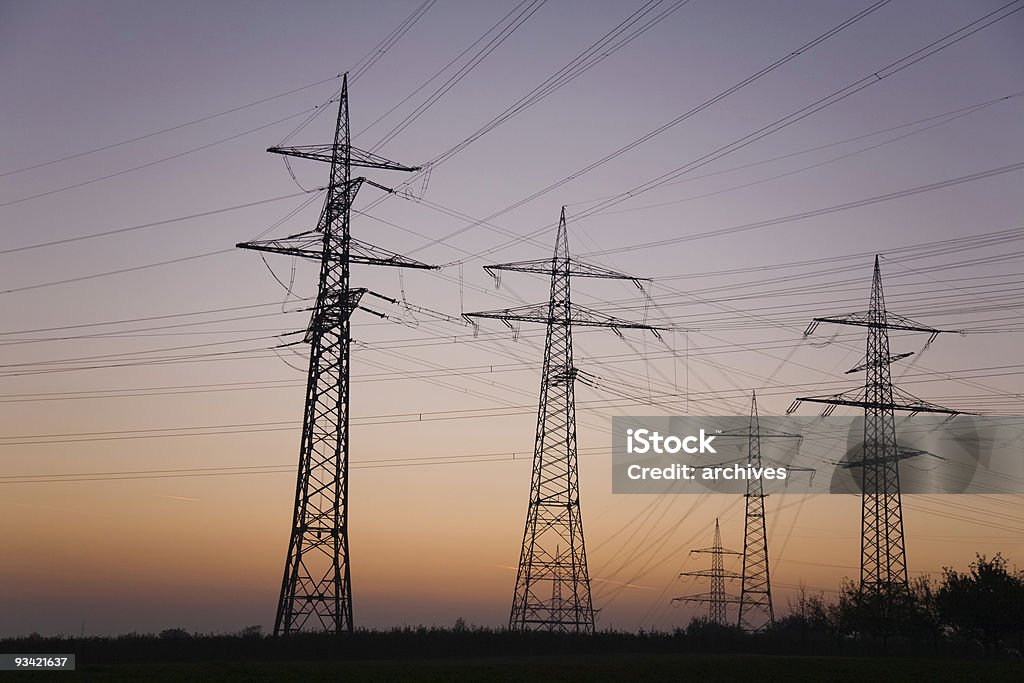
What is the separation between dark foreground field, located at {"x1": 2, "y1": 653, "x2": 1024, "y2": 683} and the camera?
138 ft

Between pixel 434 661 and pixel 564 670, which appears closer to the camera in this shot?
pixel 564 670

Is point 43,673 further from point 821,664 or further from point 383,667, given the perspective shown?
point 821,664

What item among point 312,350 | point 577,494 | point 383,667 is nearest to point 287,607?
point 383,667

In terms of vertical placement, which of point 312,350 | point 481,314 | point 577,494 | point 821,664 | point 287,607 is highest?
point 481,314

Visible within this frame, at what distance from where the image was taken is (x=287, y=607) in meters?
44.0

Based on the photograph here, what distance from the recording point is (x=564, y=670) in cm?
4919

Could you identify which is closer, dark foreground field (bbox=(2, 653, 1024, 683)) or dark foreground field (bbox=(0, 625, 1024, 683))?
dark foreground field (bbox=(2, 653, 1024, 683))

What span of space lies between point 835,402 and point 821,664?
15.7m

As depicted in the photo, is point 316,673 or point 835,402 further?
point 835,402

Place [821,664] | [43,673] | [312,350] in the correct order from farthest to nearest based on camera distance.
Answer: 1. [821,664]
2. [312,350]
3. [43,673]

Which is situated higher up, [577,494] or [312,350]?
[312,350]

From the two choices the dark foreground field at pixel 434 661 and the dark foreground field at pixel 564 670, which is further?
the dark foreground field at pixel 434 661

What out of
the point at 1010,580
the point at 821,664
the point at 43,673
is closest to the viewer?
the point at 43,673

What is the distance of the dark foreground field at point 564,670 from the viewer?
138ft
